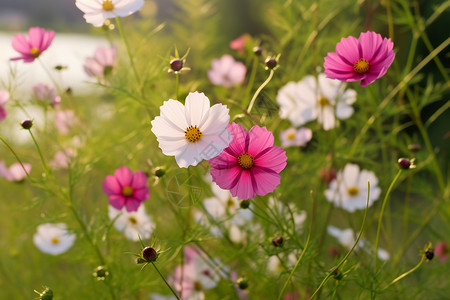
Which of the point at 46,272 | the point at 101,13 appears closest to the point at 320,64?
the point at 101,13

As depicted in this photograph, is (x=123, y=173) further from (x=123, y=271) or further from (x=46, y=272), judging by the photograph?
(x=46, y=272)

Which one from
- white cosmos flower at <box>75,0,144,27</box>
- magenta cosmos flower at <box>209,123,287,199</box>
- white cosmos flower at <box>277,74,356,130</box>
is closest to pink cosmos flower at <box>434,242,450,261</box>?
white cosmos flower at <box>277,74,356,130</box>

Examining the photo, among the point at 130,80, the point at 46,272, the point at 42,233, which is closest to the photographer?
the point at 130,80

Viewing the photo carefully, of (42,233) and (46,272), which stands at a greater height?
(46,272)

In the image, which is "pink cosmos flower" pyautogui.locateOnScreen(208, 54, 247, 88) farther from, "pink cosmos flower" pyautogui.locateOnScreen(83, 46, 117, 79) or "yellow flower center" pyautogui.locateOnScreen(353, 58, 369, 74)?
"yellow flower center" pyautogui.locateOnScreen(353, 58, 369, 74)

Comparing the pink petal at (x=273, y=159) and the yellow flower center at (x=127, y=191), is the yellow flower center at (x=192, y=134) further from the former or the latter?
the yellow flower center at (x=127, y=191)

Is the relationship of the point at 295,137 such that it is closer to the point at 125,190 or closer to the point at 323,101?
the point at 323,101

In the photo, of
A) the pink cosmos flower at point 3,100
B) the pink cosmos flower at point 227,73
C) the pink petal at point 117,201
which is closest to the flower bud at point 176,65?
the pink petal at point 117,201
